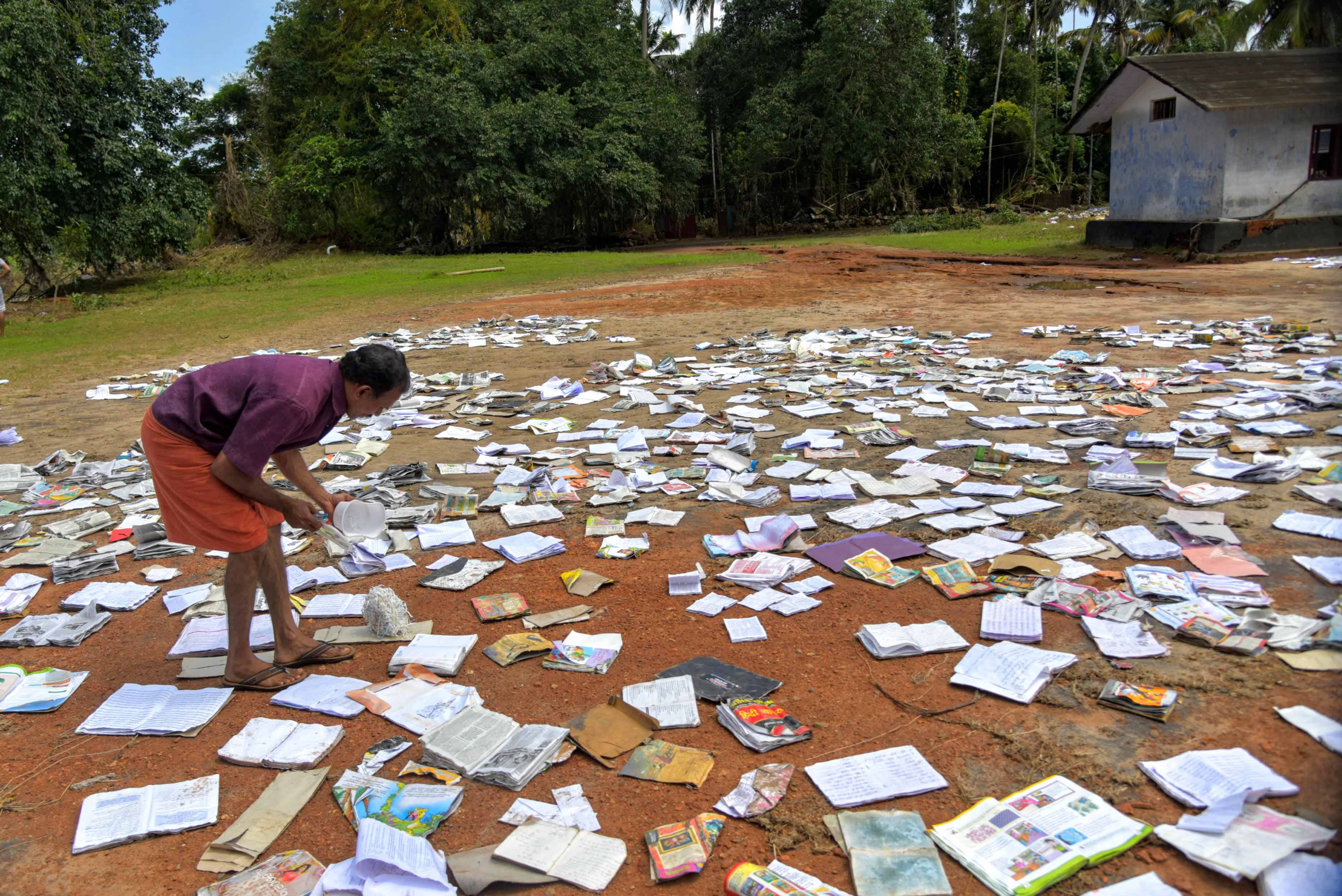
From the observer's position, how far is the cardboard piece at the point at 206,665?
312cm

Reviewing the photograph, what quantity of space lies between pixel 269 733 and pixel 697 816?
4.56ft

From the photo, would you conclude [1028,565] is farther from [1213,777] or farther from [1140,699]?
[1213,777]

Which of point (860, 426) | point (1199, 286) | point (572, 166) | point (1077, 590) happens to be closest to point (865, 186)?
point (572, 166)

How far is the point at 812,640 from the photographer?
312 centimetres

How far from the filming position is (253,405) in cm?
264

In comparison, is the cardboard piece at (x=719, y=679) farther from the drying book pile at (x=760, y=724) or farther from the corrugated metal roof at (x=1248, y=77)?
the corrugated metal roof at (x=1248, y=77)

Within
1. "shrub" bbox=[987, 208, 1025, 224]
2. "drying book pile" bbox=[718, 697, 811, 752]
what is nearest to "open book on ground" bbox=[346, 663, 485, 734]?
"drying book pile" bbox=[718, 697, 811, 752]

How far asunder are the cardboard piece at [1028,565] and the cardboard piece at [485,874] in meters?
2.23

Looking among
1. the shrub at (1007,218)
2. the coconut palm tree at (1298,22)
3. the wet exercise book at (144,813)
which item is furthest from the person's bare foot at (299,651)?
the coconut palm tree at (1298,22)

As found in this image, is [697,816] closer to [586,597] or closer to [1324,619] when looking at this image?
[586,597]

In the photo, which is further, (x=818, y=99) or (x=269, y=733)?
(x=818, y=99)

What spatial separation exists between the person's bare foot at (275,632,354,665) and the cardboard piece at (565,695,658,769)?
989 millimetres

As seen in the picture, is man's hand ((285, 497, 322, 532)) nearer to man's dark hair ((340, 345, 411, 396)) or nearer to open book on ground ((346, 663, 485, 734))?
man's dark hair ((340, 345, 411, 396))

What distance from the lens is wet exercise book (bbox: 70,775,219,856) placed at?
90.6 inches
